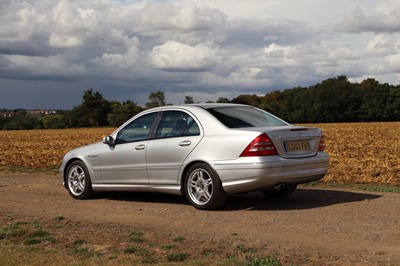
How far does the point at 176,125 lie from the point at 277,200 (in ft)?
6.61

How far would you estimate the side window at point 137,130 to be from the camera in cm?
934

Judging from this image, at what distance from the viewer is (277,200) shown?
9.36m

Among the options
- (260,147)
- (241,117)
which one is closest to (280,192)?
(241,117)

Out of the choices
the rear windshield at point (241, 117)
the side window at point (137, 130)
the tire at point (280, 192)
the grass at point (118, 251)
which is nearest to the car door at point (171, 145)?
the side window at point (137, 130)

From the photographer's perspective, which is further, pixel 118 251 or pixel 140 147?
pixel 140 147

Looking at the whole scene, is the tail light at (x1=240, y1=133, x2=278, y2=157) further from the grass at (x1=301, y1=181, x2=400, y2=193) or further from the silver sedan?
the grass at (x1=301, y1=181, x2=400, y2=193)

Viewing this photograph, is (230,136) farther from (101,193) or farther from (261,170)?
(101,193)

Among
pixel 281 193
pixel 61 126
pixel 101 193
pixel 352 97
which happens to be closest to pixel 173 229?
pixel 281 193

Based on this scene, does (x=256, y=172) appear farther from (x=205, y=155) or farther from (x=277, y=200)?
(x=277, y=200)

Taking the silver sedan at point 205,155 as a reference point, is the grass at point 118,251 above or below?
below

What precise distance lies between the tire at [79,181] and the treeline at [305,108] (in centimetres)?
7869

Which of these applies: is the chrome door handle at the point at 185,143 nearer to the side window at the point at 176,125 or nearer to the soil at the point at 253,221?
the side window at the point at 176,125

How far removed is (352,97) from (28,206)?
322 ft

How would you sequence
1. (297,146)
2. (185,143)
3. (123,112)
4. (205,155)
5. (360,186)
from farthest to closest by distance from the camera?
(123,112), (360,186), (185,143), (297,146), (205,155)
